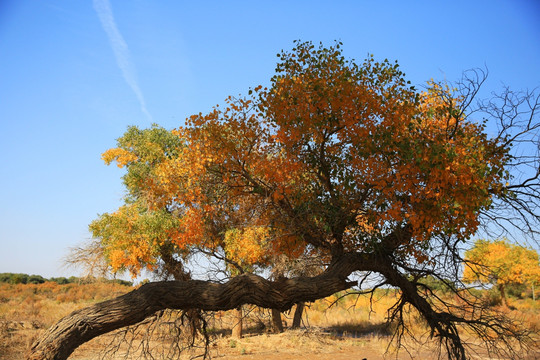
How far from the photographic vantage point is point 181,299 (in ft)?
25.7

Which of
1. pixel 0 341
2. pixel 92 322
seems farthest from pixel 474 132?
pixel 0 341

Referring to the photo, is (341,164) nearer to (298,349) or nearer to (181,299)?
(181,299)

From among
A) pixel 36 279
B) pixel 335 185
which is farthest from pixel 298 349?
pixel 36 279

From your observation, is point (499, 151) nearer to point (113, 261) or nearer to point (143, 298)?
point (143, 298)

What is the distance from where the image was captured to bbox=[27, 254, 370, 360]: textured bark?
706 centimetres

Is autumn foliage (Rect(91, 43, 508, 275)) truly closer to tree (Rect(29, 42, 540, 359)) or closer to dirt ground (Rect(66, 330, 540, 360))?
tree (Rect(29, 42, 540, 359))

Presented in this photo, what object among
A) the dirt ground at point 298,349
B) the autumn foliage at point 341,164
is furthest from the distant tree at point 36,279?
the autumn foliage at point 341,164

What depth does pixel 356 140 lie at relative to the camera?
830 centimetres

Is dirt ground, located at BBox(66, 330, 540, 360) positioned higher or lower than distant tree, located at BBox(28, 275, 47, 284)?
lower

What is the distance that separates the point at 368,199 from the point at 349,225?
0.82 metres

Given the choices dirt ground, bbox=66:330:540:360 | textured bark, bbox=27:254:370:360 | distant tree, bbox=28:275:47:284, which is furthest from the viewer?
distant tree, bbox=28:275:47:284

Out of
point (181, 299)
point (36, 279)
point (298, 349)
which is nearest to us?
point (181, 299)

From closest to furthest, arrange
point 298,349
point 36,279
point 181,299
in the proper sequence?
point 181,299 → point 298,349 → point 36,279

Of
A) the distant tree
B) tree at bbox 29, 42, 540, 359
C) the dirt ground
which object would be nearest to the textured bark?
tree at bbox 29, 42, 540, 359
